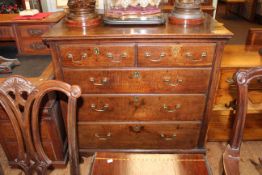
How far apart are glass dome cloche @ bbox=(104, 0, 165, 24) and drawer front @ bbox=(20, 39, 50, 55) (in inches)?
25.6

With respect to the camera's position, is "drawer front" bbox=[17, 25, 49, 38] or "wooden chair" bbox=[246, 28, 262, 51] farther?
"wooden chair" bbox=[246, 28, 262, 51]

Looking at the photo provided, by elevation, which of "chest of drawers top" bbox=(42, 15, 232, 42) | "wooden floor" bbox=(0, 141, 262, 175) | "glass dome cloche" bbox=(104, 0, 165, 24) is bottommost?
"wooden floor" bbox=(0, 141, 262, 175)

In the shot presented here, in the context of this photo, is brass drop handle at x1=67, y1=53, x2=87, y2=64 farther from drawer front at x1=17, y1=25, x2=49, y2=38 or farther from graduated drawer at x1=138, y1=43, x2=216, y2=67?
drawer front at x1=17, y1=25, x2=49, y2=38

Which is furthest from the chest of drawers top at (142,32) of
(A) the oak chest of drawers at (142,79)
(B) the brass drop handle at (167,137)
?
(B) the brass drop handle at (167,137)

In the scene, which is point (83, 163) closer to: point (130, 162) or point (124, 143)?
point (124, 143)

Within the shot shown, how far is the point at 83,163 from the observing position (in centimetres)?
192

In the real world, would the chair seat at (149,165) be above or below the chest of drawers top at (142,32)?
below

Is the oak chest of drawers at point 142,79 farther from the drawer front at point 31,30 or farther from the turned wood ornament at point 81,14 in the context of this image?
the drawer front at point 31,30

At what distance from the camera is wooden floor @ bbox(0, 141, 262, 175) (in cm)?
182

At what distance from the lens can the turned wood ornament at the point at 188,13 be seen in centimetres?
154

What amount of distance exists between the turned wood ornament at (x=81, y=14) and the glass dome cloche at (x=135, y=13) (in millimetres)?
105

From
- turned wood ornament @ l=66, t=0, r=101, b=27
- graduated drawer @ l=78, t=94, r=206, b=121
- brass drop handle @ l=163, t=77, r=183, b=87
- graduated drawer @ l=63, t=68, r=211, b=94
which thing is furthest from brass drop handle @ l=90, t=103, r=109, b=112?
turned wood ornament @ l=66, t=0, r=101, b=27

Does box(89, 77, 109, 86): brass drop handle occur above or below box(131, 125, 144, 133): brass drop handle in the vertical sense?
above

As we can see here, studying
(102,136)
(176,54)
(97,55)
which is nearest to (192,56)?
(176,54)
